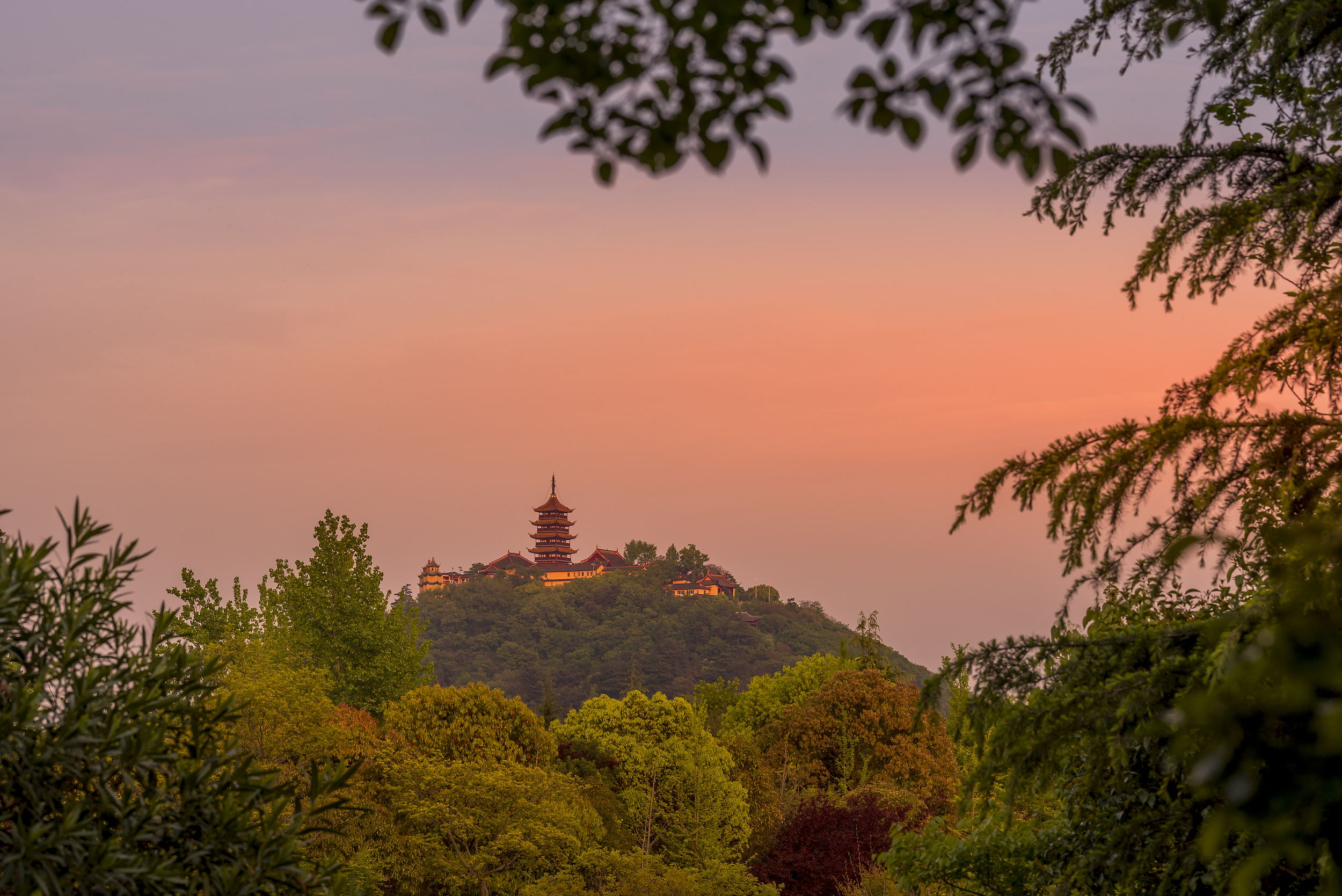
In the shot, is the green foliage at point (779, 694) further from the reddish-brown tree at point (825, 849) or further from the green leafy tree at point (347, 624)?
the reddish-brown tree at point (825, 849)

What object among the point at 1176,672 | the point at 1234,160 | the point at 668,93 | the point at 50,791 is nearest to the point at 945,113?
the point at 668,93

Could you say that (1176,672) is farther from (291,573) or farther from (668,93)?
(291,573)

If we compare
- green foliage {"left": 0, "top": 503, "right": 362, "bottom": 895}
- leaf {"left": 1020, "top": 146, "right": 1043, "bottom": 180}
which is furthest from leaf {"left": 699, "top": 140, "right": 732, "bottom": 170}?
green foliage {"left": 0, "top": 503, "right": 362, "bottom": 895}

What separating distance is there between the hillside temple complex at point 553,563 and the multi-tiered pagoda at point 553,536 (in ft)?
0.25

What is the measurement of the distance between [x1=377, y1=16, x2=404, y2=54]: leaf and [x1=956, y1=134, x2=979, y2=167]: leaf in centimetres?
175

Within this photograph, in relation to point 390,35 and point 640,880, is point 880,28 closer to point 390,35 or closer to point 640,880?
point 390,35

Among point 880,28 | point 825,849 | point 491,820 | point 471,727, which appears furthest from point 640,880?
point 880,28

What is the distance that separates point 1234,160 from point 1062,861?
5.29m

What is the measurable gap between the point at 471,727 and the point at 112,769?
73.6 ft

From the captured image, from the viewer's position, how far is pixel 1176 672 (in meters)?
6.26

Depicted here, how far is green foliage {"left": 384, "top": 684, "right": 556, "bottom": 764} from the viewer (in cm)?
2764

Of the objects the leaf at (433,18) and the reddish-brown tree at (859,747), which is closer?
the leaf at (433,18)

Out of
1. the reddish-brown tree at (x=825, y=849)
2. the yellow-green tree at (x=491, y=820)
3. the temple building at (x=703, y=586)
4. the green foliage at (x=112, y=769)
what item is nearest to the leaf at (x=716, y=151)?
the green foliage at (x=112, y=769)

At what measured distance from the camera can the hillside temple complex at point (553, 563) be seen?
151500 mm
